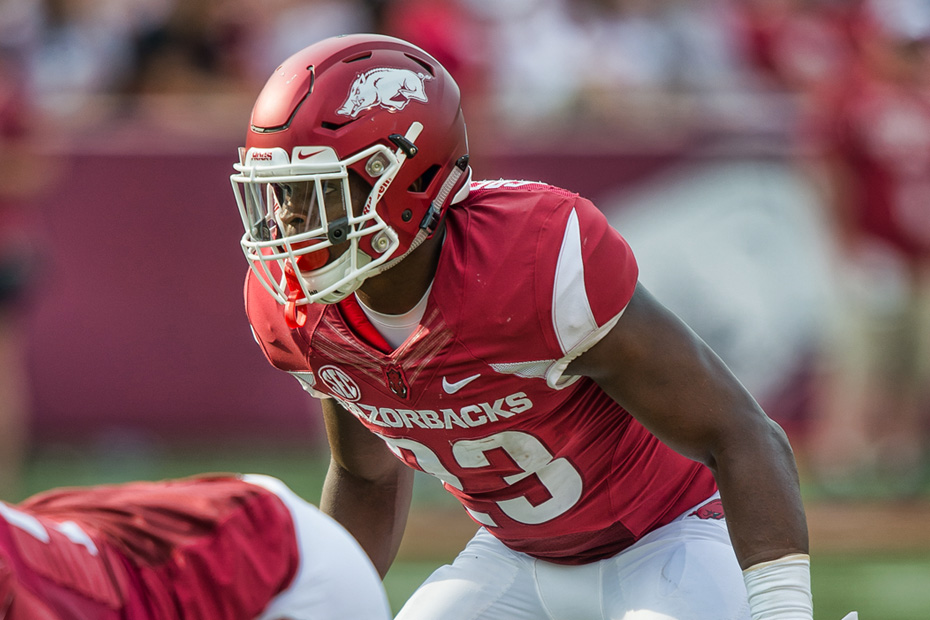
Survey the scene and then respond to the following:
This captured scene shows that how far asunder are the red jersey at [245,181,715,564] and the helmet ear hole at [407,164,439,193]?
0.26 ft

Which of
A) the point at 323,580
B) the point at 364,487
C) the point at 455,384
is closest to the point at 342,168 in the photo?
the point at 455,384

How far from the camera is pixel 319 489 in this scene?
19.7 ft

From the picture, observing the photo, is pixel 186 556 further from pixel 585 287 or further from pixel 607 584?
pixel 607 584

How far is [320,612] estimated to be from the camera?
204cm

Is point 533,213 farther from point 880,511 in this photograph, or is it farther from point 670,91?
point 670,91

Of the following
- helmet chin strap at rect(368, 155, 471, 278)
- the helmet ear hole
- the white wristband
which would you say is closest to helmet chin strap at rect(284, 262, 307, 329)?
helmet chin strap at rect(368, 155, 471, 278)

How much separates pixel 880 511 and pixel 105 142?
4472 millimetres

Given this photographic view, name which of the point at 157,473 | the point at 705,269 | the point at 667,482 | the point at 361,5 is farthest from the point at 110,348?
the point at 667,482

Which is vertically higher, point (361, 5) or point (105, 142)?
point (361, 5)

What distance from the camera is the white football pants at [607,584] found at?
2381 mm

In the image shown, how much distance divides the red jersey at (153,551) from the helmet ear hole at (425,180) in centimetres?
68

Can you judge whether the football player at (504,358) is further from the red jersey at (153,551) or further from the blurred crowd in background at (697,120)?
the blurred crowd in background at (697,120)

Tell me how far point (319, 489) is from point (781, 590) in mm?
4037

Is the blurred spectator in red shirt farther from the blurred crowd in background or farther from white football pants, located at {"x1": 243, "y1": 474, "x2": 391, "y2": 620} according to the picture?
white football pants, located at {"x1": 243, "y1": 474, "x2": 391, "y2": 620}
